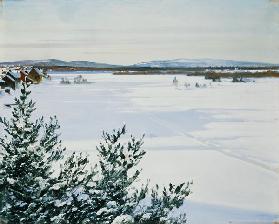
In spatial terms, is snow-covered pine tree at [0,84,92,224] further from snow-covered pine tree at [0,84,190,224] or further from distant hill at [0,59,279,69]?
distant hill at [0,59,279,69]

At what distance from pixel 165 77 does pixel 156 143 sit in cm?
33

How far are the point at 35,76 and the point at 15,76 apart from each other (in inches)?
3.6

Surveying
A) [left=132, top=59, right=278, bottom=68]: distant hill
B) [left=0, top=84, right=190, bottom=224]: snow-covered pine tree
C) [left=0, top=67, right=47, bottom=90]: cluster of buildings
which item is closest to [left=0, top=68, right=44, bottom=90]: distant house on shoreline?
[left=0, top=67, right=47, bottom=90]: cluster of buildings

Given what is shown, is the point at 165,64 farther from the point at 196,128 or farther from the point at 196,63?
the point at 196,128

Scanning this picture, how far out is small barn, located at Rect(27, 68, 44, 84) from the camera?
2088 millimetres

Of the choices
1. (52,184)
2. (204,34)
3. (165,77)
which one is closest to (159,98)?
(165,77)

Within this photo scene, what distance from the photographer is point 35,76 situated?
6.91 ft

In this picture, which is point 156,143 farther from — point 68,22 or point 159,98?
point 68,22

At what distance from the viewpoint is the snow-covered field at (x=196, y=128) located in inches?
82.3

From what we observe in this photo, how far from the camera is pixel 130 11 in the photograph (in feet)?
6.92

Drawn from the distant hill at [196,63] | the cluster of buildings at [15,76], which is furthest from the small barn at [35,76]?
the distant hill at [196,63]

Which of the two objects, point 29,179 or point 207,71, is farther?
point 207,71

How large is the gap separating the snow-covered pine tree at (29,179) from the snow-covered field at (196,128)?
0.31m

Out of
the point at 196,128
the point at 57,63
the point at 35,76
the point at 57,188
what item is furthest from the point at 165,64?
the point at 57,188
